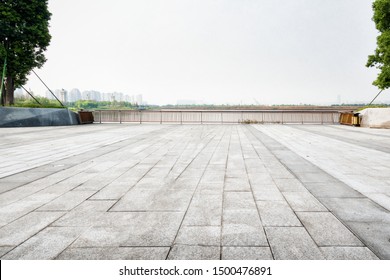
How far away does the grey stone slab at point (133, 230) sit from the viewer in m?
2.72

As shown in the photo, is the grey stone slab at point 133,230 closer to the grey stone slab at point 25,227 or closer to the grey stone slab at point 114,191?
the grey stone slab at point 25,227

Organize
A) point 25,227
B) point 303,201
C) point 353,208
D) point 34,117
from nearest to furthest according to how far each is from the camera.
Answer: point 25,227 < point 353,208 < point 303,201 < point 34,117

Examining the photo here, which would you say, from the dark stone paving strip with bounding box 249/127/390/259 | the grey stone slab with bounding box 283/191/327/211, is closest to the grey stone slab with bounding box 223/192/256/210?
the grey stone slab with bounding box 283/191/327/211

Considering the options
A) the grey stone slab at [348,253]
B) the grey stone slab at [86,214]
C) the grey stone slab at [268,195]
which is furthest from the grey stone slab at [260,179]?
the grey stone slab at [86,214]

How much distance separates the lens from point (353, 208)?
145 inches

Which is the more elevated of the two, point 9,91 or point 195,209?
point 9,91

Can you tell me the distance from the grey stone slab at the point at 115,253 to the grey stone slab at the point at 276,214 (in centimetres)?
142

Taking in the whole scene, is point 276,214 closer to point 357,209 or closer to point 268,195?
point 268,195

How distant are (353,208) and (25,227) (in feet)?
14.7

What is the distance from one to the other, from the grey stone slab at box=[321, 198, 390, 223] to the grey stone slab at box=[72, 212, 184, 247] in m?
2.24

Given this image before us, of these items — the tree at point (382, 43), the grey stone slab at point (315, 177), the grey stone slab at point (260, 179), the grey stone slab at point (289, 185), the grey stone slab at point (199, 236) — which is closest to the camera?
the grey stone slab at point (199, 236)

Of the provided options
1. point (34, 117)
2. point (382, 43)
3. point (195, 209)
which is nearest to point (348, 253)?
point (195, 209)
